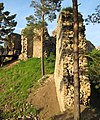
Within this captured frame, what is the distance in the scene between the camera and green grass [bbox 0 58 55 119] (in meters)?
21.7

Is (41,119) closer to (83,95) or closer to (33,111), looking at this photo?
(33,111)

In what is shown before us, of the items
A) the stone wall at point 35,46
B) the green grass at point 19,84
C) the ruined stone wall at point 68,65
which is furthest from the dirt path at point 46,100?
the stone wall at point 35,46

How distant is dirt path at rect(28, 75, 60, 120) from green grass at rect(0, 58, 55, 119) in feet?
1.96

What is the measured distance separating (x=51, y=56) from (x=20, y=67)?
12.1 ft

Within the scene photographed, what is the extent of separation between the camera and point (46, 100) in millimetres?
21469

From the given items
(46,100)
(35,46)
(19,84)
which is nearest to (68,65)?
(46,100)

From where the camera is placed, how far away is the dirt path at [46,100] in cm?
1985

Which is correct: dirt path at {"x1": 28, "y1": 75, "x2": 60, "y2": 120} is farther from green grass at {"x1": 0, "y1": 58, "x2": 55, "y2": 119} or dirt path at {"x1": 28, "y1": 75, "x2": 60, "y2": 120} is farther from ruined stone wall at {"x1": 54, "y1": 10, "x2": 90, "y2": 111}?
ruined stone wall at {"x1": 54, "y1": 10, "x2": 90, "y2": 111}

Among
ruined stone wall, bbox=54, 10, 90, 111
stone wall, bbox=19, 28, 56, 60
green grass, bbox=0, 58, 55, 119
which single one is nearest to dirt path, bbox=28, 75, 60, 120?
green grass, bbox=0, 58, 55, 119

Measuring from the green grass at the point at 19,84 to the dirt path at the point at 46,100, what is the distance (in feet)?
1.96

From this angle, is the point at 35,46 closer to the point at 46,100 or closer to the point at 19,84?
the point at 19,84

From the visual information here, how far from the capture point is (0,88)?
27.6m

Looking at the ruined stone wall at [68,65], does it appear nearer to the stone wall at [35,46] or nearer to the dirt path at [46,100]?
the dirt path at [46,100]

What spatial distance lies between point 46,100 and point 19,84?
633 centimetres
